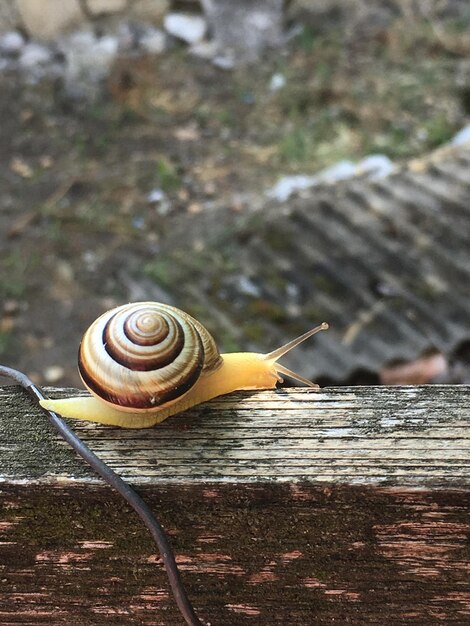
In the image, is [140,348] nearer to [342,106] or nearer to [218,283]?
[218,283]

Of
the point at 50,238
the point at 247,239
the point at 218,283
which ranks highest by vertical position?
the point at 50,238

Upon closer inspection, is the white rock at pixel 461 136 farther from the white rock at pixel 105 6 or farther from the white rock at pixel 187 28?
the white rock at pixel 105 6

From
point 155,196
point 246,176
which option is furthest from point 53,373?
point 246,176

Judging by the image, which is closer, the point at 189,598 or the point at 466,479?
the point at 466,479

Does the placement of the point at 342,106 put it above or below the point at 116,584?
above

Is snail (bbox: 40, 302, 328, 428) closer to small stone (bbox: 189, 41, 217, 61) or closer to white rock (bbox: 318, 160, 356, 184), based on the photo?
white rock (bbox: 318, 160, 356, 184)

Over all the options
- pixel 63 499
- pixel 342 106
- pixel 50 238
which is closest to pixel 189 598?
pixel 63 499

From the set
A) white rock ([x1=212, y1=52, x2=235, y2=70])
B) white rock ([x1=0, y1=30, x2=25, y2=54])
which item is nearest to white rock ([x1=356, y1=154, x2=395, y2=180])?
white rock ([x1=212, y1=52, x2=235, y2=70])
